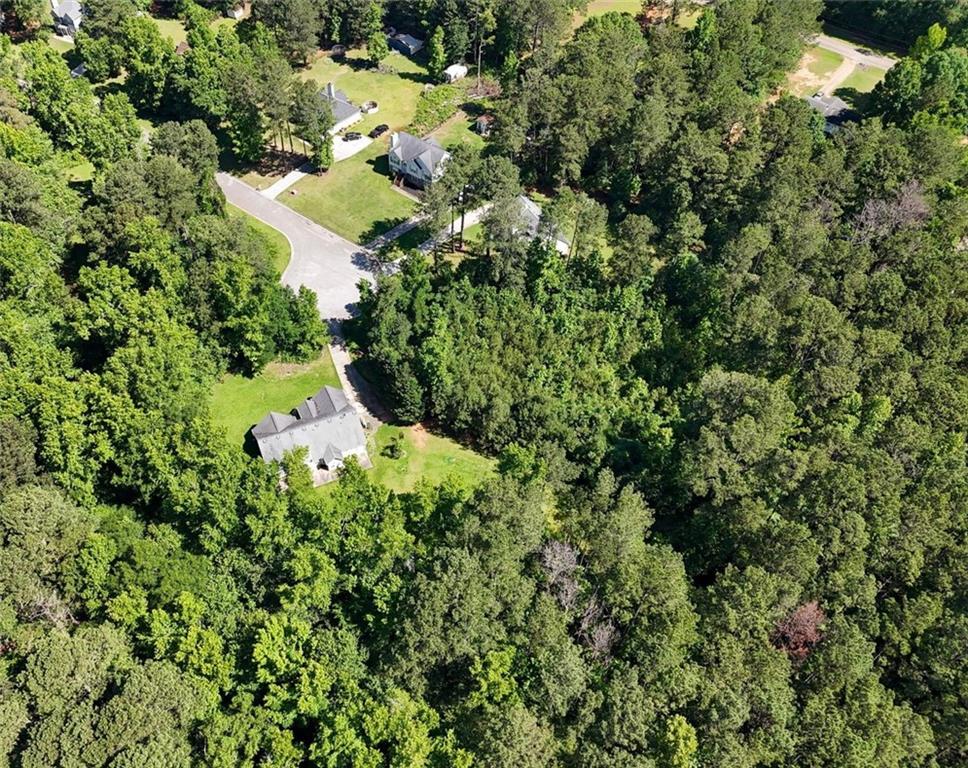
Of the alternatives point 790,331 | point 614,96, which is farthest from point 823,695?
point 614,96

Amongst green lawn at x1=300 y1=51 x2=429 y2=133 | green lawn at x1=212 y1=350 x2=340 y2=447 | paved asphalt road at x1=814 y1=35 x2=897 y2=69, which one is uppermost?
paved asphalt road at x1=814 y1=35 x2=897 y2=69

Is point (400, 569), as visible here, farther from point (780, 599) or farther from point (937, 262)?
point (937, 262)

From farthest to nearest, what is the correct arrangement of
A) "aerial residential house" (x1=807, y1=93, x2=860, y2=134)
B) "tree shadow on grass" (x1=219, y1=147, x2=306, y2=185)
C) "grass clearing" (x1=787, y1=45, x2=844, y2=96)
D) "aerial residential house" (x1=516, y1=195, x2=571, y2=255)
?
"grass clearing" (x1=787, y1=45, x2=844, y2=96), "aerial residential house" (x1=807, y1=93, x2=860, y2=134), "tree shadow on grass" (x1=219, y1=147, x2=306, y2=185), "aerial residential house" (x1=516, y1=195, x2=571, y2=255)

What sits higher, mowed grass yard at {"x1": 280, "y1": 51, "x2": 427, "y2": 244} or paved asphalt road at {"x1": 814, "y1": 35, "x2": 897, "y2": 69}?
paved asphalt road at {"x1": 814, "y1": 35, "x2": 897, "y2": 69}

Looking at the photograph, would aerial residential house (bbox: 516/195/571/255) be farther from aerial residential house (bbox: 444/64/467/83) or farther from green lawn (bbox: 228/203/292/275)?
aerial residential house (bbox: 444/64/467/83)

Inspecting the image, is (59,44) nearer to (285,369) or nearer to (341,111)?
(341,111)

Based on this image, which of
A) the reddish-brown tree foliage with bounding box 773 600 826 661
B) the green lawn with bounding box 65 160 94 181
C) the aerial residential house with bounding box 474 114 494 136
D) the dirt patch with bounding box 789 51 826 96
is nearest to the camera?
the reddish-brown tree foliage with bounding box 773 600 826 661

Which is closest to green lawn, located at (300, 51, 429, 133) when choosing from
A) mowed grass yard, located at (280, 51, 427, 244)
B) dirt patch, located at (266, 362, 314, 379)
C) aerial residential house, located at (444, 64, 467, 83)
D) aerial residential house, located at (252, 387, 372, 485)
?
mowed grass yard, located at (280, 51, 427, 244)

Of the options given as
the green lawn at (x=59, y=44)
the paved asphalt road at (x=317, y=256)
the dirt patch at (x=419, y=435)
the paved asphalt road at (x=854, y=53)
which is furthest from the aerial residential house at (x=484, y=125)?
the paved asphalt road at (x=854, y=53)
